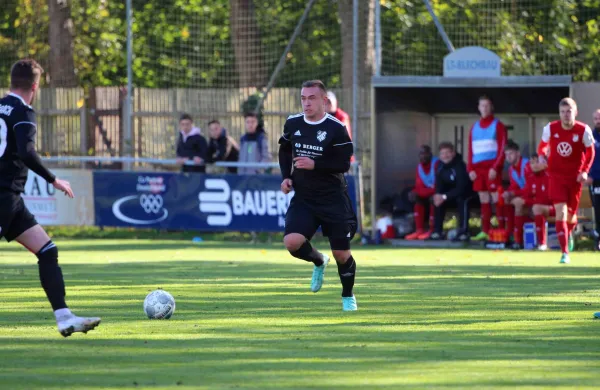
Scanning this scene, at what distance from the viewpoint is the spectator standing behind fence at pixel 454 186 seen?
68.8ft

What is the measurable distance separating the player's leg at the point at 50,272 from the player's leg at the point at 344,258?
2677mm

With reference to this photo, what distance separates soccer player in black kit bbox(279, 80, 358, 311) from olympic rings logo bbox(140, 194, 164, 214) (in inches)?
455

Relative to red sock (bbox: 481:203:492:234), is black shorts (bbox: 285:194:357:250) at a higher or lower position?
higher

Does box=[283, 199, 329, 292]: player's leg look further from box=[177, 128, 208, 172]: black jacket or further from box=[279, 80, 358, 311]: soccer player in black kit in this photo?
box=[177, 128, 208, 172]: black jacket

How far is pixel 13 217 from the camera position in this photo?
8.88 metres

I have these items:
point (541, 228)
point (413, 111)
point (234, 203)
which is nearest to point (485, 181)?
point (541, 228)

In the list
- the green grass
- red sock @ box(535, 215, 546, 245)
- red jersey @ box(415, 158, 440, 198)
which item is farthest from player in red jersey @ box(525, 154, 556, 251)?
the green grass

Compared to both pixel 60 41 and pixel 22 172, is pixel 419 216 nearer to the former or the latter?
pixel 22 172

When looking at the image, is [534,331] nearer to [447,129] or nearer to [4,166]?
[4,166]

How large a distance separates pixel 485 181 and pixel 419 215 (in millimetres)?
1578

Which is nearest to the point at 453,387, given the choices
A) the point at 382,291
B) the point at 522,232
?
the point at 382,291

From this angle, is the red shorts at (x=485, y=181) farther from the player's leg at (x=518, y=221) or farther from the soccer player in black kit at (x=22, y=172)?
the soccer player in black kit at (x=22, y=172)

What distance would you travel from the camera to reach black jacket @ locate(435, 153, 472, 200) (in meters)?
21.0

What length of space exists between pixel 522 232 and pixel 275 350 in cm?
1290
